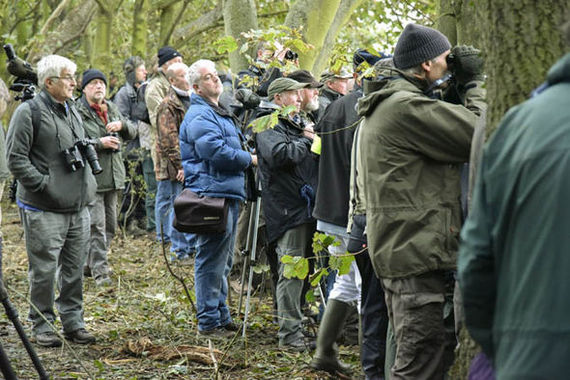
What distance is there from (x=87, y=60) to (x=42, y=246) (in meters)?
13.4

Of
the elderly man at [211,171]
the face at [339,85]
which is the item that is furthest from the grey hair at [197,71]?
the face at [339,85]

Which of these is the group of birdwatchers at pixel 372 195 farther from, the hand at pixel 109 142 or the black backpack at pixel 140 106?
the black backpack at pixel 140 106

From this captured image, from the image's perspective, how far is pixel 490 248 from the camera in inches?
93.5

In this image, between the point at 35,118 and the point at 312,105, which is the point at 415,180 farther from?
the point at 35,118

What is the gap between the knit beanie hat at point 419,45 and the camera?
14.7 feet

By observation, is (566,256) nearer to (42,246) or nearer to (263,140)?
(263,140)

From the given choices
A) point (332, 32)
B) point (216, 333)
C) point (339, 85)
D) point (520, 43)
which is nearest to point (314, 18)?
point (332, 32)

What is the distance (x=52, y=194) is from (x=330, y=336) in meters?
2.53

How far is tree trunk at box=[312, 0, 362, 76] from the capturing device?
10.5 m

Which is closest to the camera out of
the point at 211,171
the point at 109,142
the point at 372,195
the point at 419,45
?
the point at 372,195

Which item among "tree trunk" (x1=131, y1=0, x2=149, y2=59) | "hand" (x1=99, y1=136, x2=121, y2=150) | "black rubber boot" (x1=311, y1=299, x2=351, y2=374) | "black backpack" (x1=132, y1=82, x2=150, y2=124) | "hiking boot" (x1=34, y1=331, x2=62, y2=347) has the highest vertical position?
"tree trunk" (x1=131, y1=0, x2=149, y2=59)

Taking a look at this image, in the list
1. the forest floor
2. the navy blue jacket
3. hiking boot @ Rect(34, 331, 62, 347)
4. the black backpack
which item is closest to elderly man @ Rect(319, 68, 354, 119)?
the navy blue jacket

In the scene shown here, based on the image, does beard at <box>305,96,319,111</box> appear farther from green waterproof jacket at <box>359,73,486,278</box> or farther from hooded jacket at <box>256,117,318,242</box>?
green waterproof jacket at <box>359,73,486,278</box>

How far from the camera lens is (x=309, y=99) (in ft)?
23.8
